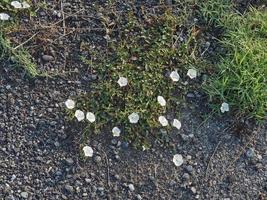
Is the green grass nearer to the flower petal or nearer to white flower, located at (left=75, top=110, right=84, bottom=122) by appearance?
white flower, located at (left=75, top=110, right=84, bottom=122)

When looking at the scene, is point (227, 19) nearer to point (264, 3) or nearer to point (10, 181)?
point (264, 3)

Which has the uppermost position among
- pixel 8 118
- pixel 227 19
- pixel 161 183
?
pixel 227 19

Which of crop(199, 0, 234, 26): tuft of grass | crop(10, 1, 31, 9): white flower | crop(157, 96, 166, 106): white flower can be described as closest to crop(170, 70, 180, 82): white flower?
crop(157, 96, 166, 106): white flower

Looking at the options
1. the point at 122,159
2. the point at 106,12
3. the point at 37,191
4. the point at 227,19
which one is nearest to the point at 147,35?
the point at 106,12

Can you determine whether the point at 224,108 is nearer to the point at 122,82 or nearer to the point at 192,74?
the point at 192,74

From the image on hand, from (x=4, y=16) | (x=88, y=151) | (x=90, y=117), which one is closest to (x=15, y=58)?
(x=4, y=16)

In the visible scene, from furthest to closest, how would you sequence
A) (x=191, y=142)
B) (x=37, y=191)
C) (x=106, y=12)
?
1. (x=106, y=12)
2. (x=191, y=142)
3. (x=37, y=191)
